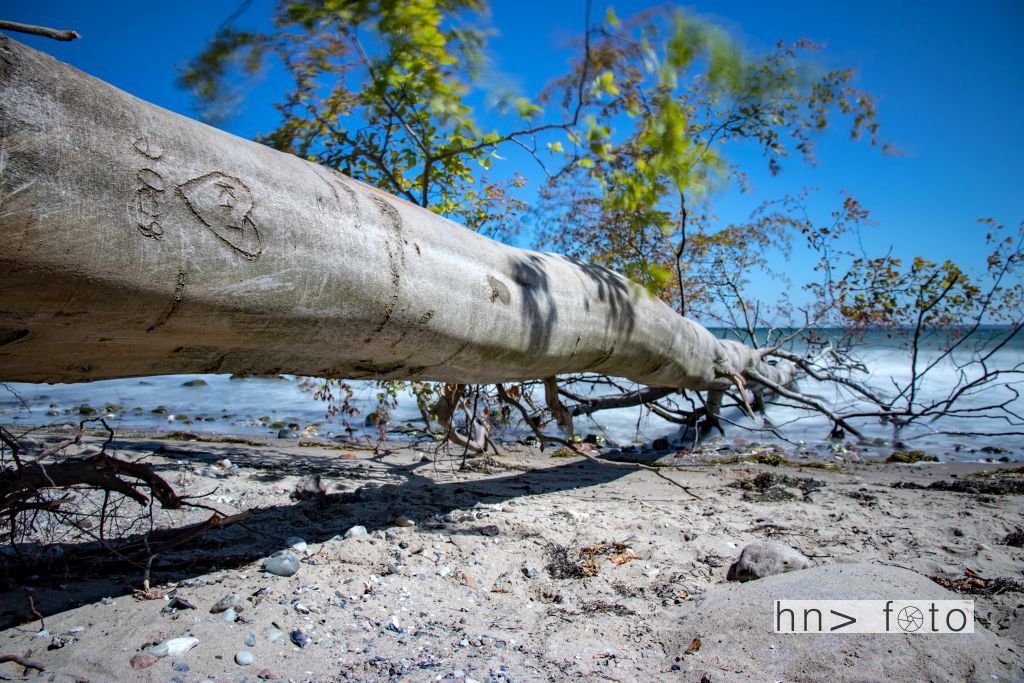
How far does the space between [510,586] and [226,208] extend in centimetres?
204

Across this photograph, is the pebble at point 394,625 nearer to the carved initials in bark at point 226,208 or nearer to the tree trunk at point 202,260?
the tree trunk at point 202,260

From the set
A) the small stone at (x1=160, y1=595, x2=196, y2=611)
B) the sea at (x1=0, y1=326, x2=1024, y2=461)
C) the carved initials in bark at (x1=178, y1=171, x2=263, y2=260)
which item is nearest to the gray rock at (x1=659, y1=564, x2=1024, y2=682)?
the small stone at (x1=160, y1=595, x2=196, y2=611)

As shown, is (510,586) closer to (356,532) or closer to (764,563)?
(356,532)

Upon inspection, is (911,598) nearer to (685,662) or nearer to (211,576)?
(685,662)

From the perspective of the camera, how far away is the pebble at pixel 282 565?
2672 millimetres

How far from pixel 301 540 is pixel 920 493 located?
445cm

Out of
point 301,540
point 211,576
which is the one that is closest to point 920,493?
point 301,540

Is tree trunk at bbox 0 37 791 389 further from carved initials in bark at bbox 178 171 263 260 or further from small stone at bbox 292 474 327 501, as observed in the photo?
small stone at bbox 292 474 327 501

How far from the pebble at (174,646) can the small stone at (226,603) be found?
0.65 ft

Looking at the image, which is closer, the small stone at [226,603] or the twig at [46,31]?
the twig at [46,31]

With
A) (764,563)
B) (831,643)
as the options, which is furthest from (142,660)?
(764,563)

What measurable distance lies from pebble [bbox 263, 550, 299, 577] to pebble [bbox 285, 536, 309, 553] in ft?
0.41

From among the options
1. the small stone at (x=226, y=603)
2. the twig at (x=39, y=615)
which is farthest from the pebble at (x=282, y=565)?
the twig at (x=39, y=615)

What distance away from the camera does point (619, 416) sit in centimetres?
1034
